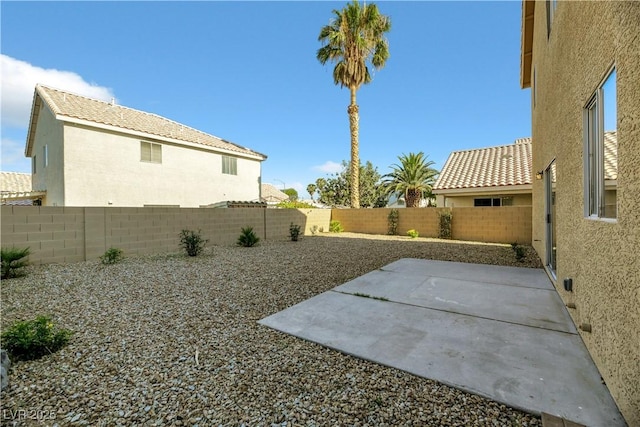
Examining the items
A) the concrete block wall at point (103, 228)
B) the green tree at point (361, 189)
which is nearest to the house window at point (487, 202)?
the concrete block wall at point (103, 228)

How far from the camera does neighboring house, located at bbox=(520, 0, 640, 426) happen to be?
6.23ft

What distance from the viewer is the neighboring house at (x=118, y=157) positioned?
1257cm

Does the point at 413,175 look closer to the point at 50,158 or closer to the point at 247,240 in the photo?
the point at 247,240

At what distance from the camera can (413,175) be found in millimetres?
19469

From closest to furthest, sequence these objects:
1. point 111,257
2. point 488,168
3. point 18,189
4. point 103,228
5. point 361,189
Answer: point 111,257 → point 103,228 → point 488,168 → point 18,189 → point 361,189

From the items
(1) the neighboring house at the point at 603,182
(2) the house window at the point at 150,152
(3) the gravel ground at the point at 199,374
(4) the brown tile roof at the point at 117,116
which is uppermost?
(4) the brown tile roof at the point at 117,116

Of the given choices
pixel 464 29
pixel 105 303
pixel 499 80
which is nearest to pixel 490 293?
Result: pixel 105 303

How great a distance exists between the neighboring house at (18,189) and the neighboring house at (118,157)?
772 millimetres

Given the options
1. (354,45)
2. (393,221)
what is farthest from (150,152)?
(393,221)

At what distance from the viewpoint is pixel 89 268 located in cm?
699

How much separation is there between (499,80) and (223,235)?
16.2 m

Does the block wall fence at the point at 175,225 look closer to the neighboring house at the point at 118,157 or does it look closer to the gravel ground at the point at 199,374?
the gravel ground at the point at 199,374

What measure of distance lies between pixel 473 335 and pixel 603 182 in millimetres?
2048

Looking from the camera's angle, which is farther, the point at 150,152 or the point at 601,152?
the point at 150,152
